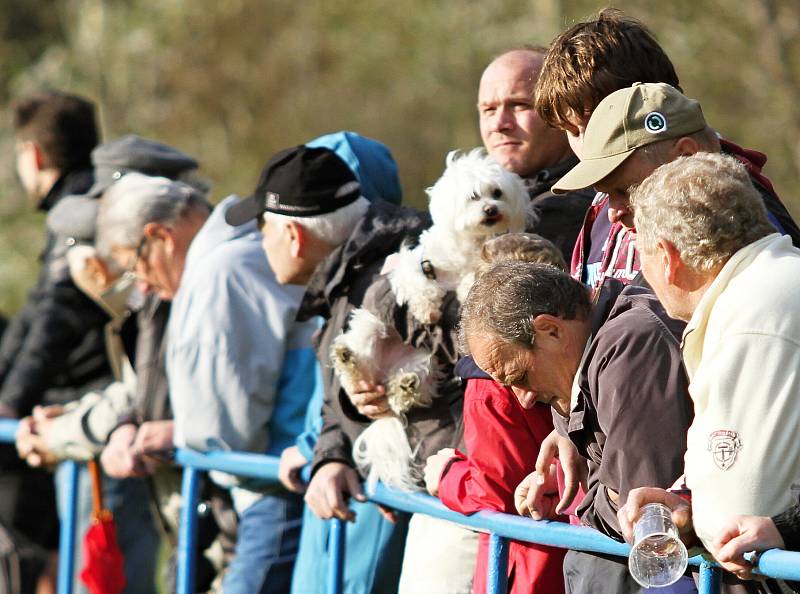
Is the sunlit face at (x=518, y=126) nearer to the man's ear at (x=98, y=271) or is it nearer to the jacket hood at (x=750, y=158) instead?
the jacket hood at (x=750, y=158)

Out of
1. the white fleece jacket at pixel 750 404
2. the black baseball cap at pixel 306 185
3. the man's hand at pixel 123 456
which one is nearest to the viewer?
the white fleece jacket at pixel 750 404

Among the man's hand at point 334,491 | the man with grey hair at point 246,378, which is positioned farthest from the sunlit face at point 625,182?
the man with grey hair at point 246,378

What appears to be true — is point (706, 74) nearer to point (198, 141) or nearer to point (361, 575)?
point (198, 141)

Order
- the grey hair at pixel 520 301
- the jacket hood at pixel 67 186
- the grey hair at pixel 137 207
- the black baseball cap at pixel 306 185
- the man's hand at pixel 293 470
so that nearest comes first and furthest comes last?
the grey hair at pixel 520 301 < the man's hand at pixel 293 470 < the black baseball cap at pixel 306 185 < the grey hair at pixel 137 207 < the jacket hood at pixel 67 186

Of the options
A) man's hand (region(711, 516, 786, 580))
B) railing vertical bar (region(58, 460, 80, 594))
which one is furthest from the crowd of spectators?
railing vertical bar (region(58, 460, 80, 594))

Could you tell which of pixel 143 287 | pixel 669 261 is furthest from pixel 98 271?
pixel 669 261

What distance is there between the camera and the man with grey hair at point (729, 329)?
2225mm

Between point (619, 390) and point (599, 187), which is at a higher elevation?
point (599, 187)

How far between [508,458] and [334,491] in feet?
2.81

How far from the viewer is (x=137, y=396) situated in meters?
5.08

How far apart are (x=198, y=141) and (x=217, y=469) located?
46.0 feet

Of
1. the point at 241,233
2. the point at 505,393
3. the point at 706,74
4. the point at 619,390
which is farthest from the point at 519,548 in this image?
the point at 706,74

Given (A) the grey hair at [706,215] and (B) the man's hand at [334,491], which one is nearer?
(A) the grey hair at [706,215]

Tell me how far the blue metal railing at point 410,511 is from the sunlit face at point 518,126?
1033 millimetres
